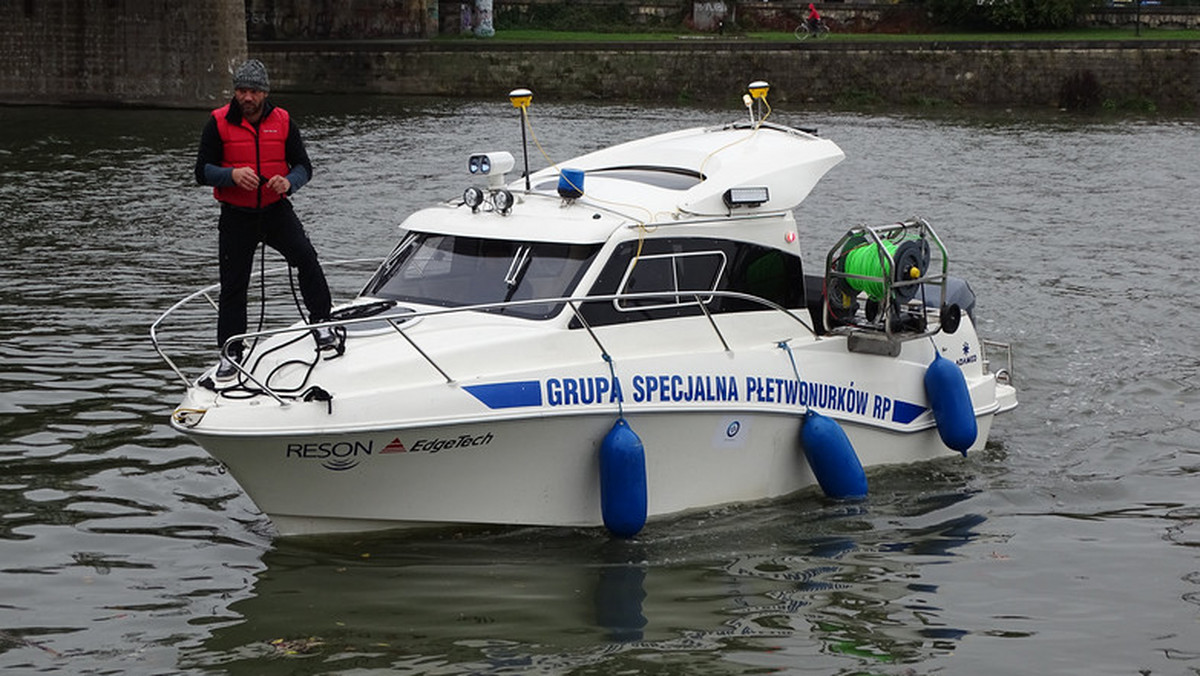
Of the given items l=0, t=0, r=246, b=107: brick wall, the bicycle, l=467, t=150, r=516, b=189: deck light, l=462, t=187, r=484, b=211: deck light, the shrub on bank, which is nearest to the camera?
l=462, t=187, r=484, b=211: deck light

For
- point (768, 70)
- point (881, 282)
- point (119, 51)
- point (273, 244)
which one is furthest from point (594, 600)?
point (768, 70)

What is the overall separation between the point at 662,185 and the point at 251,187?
116 inches

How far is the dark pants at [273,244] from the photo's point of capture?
10359mm

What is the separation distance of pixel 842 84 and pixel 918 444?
122ft

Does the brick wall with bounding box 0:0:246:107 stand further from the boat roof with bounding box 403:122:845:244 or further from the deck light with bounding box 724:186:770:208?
the deck light with bounding box 724:186:770:208

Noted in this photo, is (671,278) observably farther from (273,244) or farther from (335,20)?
(335,20)

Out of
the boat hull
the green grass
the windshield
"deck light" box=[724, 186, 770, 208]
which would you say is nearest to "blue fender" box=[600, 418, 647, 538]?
the boat hull

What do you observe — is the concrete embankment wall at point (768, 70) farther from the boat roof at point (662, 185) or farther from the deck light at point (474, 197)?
the deck light at point (474, 197)

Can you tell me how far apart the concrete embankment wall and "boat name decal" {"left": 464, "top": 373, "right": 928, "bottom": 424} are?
37285mm

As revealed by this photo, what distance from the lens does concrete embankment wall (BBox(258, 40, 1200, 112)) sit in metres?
46.9

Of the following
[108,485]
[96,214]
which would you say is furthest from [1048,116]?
[108,485]

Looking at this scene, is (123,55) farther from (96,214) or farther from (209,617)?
(209,617)

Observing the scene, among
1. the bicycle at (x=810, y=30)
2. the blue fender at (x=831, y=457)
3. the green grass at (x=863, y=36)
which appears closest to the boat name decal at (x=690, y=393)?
the blue fender at (x=831, y=457)

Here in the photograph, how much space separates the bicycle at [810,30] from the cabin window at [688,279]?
147 feet
